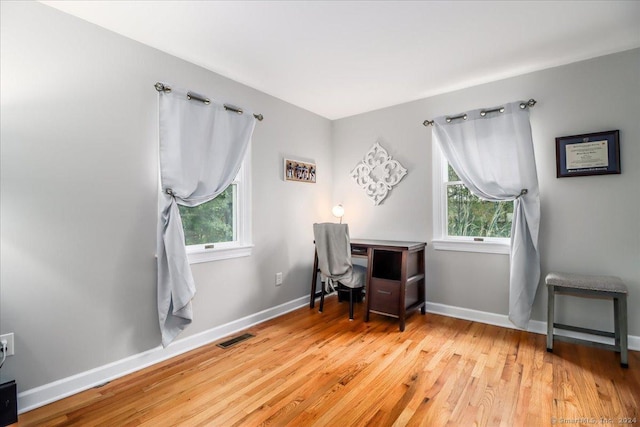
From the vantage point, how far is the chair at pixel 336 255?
10.6 ft

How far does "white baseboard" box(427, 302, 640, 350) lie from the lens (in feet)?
8.38

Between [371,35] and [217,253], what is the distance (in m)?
2.14

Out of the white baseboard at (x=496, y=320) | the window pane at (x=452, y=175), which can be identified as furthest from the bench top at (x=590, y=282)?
the window pane at (x=452, y=175)

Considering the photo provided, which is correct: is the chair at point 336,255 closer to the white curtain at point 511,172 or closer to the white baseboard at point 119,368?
the white baseboard at point 119,368

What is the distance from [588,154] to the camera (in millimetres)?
2607

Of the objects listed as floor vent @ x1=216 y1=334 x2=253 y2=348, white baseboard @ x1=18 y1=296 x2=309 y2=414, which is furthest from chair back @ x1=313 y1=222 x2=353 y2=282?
floor vent @ x1=216 y1=334 x2=253 y2=348

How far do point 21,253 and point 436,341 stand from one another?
2.97 m

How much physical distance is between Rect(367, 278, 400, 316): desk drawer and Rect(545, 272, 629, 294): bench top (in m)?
1.22

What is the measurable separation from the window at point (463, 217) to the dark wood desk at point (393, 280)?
325 millimetres

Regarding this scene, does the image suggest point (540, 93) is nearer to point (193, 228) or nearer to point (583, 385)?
point (583, 385)

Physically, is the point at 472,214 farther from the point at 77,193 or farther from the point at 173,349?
the point at 77,193

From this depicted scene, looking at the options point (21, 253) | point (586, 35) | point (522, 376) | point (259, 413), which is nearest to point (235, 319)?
point (259, 413)

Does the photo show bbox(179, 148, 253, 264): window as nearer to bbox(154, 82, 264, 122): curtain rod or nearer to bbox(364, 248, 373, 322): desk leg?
bbox(154, 82, 264, 122): curtain rod

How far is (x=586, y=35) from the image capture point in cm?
229
